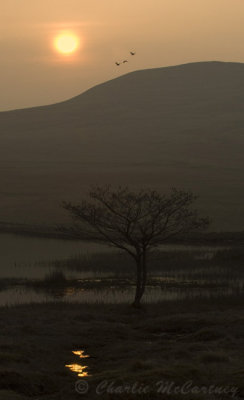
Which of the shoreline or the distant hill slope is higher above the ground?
the distant hill slope

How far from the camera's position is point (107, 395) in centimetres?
1652

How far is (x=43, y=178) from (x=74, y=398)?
107 meters

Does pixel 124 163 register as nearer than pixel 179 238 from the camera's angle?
No

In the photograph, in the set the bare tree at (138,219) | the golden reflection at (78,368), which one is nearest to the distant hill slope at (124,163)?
the bare tree at (138,219)

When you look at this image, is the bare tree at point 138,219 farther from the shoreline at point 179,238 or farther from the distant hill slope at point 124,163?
the distant hill slope at point 124,163

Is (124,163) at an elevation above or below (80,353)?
above

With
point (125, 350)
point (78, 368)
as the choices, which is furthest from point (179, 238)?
point (78, 368)

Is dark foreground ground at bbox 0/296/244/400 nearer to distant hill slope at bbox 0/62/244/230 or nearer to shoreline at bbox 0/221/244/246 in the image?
shoreline at bbox 0/221/244/246

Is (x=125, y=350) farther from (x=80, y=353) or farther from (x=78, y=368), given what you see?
(x=78, y=368)

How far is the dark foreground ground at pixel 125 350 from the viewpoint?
17.2 metres

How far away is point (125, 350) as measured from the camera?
22.5m

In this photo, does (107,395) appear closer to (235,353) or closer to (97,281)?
(235,353)

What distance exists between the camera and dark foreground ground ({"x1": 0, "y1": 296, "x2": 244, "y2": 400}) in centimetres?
1725

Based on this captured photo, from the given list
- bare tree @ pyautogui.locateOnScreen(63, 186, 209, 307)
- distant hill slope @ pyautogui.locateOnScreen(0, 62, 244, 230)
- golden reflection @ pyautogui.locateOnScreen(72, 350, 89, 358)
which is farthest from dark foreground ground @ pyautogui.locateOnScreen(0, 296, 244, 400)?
distant hill slope @ pyautogui.locateOnScreen(0, 62, 244, 230)
